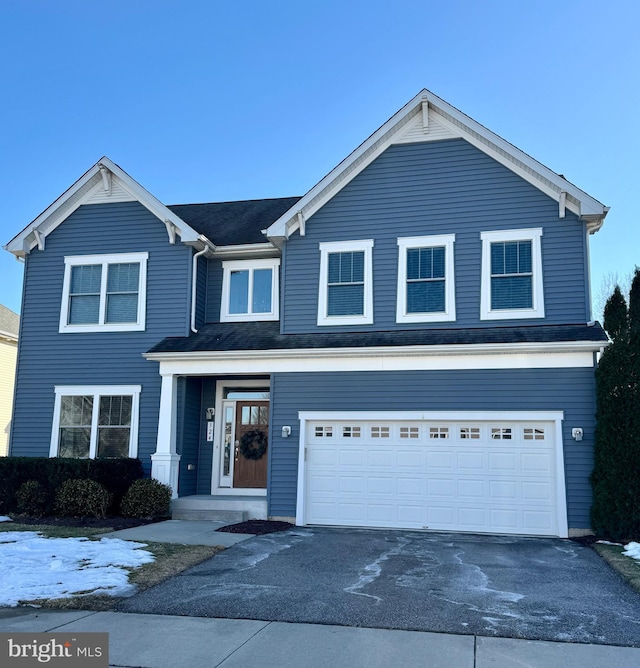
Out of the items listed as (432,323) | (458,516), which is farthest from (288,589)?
(432,323)

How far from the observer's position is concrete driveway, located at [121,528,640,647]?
21.2 feet

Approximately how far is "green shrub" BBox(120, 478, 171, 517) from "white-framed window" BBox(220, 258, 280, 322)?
4324 mm

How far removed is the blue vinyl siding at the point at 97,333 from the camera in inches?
601

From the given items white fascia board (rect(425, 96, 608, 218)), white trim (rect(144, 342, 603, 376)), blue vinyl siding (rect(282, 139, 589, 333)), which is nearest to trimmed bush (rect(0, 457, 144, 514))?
white trim (rect(144, 342, 603, 376))

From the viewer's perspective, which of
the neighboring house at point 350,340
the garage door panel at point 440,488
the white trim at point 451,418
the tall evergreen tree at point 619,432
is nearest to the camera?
the tall evergreen tree at point 619,432

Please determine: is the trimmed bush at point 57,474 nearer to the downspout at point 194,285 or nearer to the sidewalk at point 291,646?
the downspout at point 194,285

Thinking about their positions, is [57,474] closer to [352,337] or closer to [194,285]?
[194,285]

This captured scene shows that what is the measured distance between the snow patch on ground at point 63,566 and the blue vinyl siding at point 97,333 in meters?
4.61

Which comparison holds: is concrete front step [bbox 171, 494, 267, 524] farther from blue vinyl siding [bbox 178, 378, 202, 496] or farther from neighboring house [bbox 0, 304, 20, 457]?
neighboring house [bbox 0, 304, 20, 457]

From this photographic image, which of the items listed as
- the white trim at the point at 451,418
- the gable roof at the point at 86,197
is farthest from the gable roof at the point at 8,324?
the white trim at the point at 451,418

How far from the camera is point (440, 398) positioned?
13.2 metres

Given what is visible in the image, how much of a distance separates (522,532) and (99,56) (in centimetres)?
1598

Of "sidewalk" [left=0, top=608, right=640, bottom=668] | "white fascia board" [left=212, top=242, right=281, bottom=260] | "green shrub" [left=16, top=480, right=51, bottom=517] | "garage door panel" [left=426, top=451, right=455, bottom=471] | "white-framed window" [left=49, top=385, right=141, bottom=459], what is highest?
"white fascia board" [left=212, top=242, right=281, bottom=260]

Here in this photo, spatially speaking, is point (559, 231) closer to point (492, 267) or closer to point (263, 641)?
point (492, 267)
